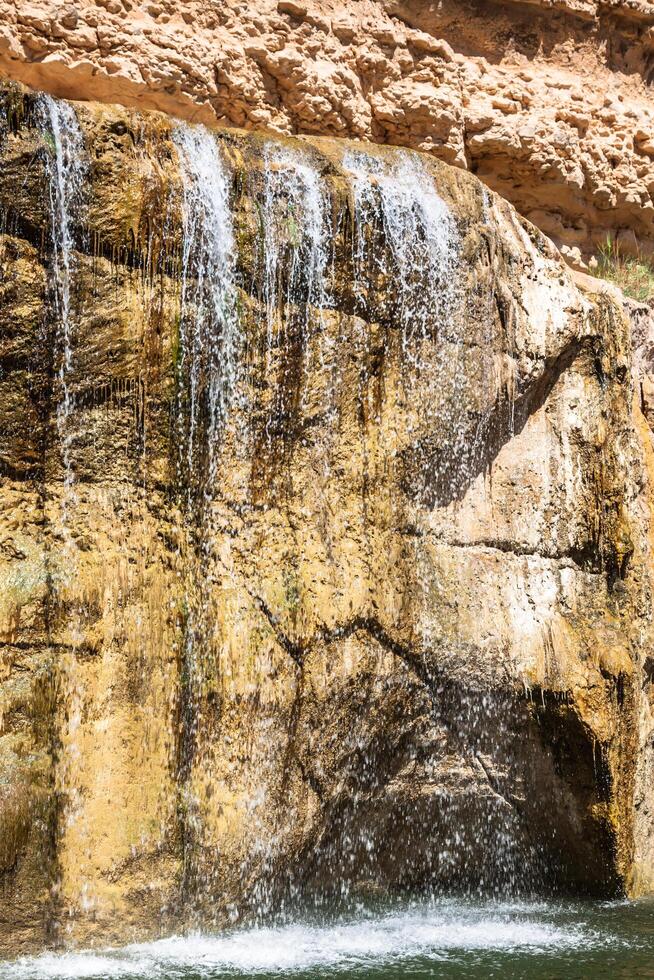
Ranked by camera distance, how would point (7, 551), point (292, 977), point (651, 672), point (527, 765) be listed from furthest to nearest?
point (651, 672) < point (527, 765) < point (7, 551) < point (292, 977)

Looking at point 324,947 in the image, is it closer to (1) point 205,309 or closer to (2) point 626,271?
(1) point 205,309

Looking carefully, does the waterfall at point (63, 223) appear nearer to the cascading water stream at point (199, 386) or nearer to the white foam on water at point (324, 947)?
the cascading water stream at point (199, 386)

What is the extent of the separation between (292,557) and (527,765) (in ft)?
6.13

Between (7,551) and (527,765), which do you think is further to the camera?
(527,765)

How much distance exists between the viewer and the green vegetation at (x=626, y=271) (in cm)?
1059

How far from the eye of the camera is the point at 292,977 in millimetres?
5043

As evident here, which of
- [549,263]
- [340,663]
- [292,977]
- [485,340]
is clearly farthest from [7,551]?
[549,263]

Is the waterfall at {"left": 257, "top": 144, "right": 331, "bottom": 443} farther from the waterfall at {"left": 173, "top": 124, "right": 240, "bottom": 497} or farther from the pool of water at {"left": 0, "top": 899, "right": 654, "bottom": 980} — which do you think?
the pool of water at {"left": 0, "top": 899, "right": 654, "bottom": 980}

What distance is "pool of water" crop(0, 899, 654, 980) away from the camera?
16.8 feet

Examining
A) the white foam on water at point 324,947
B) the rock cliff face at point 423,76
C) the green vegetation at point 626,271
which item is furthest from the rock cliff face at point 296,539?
the green vegetation at point 626,271

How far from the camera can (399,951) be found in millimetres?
5527

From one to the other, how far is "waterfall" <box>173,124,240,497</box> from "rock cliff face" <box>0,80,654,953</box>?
2 cm

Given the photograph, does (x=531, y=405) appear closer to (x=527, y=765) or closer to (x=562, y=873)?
(x=527, y=765)

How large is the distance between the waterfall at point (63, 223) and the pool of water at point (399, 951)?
193 centimetres
